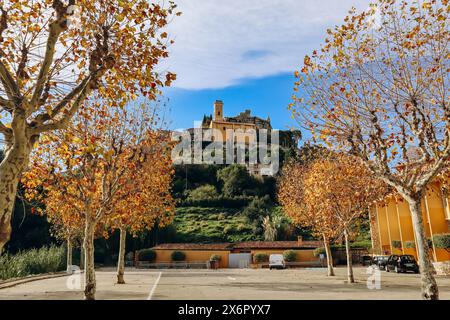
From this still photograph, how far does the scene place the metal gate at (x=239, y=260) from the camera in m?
44.1

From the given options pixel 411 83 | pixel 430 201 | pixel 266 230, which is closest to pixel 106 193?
pixel 411 83

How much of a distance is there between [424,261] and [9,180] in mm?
9750

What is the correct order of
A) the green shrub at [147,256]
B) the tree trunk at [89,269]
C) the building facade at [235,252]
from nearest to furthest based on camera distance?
the tree trunk at [89,269]
the green shrub at [147,256]
the building facade at [235,252]

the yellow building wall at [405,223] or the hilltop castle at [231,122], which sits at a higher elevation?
the hilltop castle at [231,122]

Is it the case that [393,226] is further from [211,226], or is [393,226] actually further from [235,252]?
[211,226]

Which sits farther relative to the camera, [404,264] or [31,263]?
[31,263]

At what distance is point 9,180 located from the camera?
6.04m

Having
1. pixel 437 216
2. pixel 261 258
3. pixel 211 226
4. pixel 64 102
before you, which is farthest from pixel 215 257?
pixel 64 102

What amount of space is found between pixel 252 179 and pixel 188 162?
15762mm

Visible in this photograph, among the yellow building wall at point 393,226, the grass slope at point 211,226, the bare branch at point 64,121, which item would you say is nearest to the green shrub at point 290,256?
the yellow building wall at point 393,226

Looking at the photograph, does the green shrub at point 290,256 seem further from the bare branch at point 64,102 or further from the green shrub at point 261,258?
the bare branch at point 64,102

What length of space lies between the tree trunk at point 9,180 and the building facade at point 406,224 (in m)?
19.8

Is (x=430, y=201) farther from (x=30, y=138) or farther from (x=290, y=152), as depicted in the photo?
(x=290, y=152)
